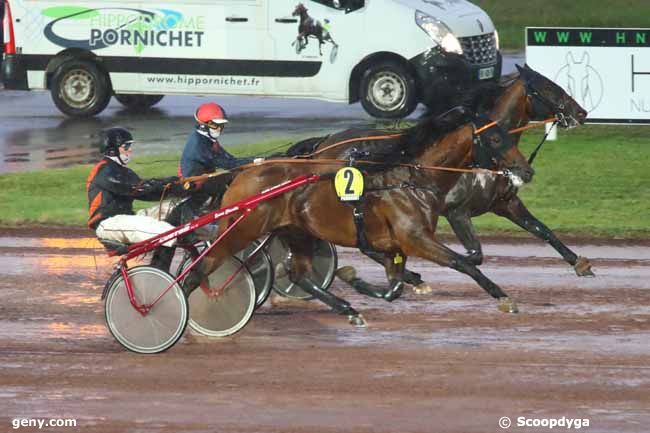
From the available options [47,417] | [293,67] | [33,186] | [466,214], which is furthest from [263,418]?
[293,67]

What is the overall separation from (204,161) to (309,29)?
9179 millimetres

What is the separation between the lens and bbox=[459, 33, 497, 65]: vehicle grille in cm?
1961

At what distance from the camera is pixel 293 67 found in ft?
64.6

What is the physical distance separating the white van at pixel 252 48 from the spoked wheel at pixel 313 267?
831cm

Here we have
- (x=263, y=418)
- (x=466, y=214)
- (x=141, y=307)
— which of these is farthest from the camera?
(x=466, y=214)

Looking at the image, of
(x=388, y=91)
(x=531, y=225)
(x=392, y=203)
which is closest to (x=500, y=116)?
(x=531, y=225)

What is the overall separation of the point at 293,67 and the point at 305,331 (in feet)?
32.5

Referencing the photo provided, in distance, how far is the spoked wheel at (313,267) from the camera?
1098 cm

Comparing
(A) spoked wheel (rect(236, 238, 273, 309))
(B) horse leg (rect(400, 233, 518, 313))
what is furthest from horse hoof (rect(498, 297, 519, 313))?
(A) spoked wheel (rect(236, 238, 273, 309))

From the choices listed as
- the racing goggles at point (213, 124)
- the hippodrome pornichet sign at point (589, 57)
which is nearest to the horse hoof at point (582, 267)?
the racing goggles at point (213, 124)

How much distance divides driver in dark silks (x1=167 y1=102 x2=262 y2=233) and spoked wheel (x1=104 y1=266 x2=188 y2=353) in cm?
89

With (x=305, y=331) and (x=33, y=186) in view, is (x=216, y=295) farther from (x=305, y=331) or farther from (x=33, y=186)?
(x=33, y=186)

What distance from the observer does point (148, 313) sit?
9.50 meters

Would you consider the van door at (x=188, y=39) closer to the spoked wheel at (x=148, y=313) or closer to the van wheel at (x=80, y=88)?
the van wheel at (x=80, y=88)
